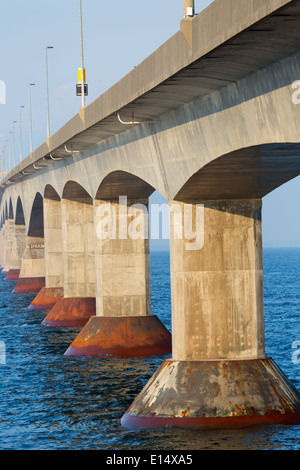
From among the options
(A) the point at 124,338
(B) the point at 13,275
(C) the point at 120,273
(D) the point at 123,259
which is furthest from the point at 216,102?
(B) the point at 13,275

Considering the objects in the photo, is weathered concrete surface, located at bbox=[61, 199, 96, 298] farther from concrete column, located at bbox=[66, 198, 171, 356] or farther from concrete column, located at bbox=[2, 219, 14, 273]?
concrete column, located at bbox=[2, 219, 14, 273]

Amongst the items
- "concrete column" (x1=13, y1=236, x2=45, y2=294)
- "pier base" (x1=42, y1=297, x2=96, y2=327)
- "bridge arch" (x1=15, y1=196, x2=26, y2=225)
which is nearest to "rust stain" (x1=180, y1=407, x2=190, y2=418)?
"pier base" (x1=42, y1=297, x2=96, y2=327)

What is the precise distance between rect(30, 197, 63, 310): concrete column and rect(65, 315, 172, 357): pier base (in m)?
23.3

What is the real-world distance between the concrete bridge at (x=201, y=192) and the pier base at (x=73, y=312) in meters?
10.2

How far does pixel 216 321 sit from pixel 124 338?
42.3ft

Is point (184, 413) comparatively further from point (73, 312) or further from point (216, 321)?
point (73, 312)

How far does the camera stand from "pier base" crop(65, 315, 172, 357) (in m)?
37.0

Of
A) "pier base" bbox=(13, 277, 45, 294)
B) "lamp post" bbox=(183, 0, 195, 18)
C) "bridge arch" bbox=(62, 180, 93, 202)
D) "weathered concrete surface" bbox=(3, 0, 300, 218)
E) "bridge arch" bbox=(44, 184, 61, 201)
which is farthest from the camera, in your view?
"pier base" bbox=(13, 277, 45, 294)

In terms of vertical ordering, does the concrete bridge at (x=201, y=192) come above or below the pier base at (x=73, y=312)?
above

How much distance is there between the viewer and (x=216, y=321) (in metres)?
25.0

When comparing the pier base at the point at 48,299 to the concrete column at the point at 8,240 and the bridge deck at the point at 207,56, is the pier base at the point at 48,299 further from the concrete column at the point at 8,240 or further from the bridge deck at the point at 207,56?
the concrete column at the point at 8,240

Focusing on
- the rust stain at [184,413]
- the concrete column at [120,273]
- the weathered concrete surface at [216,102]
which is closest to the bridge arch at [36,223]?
the concrete column at [120,273]

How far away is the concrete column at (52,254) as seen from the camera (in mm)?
61406
